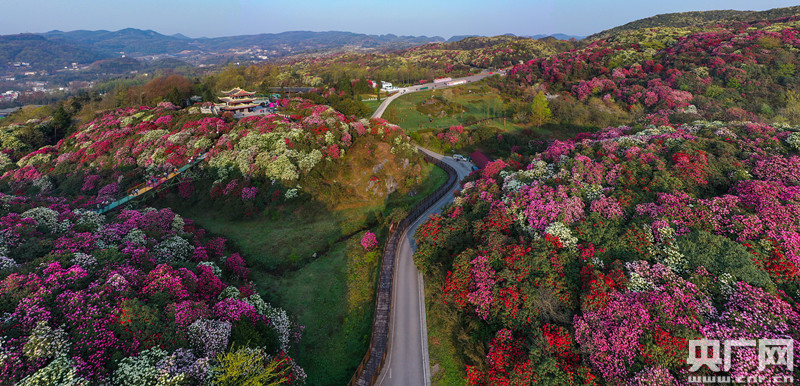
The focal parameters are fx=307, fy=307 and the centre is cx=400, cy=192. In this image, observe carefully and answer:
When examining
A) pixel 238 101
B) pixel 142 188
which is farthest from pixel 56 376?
pixel 238 101

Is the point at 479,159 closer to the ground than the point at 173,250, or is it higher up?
higher up

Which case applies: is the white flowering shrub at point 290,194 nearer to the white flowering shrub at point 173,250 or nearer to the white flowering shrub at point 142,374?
the white flowering shrub at point 173,250

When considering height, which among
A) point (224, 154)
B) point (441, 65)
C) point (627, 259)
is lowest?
point (627, 259)

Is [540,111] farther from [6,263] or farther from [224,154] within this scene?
[6,263]

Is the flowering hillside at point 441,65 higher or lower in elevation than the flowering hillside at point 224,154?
higher

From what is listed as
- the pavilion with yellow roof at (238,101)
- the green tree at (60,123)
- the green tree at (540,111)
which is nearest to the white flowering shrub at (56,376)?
the pavilion with yellow roof at (238,101)

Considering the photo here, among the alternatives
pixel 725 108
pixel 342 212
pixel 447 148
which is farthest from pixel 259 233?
pixel 725 108
